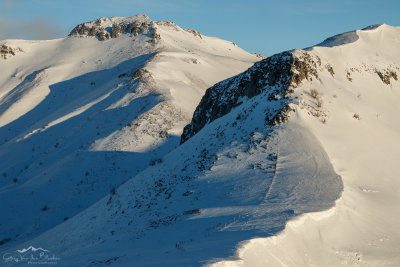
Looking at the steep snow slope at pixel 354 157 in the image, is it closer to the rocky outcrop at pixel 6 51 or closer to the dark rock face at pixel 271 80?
the dark rock face at pixel 271 80

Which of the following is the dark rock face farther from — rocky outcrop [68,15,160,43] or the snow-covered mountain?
rocky outcrop [68,15,160,43]

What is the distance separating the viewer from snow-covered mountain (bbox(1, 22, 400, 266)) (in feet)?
33.8

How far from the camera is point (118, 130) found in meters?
33.5

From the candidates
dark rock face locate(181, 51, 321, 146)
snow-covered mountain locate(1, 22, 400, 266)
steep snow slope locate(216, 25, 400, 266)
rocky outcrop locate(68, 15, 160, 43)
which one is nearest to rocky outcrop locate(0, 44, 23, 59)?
rocky outcrop locate(68, 15, 160, 43)

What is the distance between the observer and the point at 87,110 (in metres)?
40.9

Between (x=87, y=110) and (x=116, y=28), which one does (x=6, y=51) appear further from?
(x=87, y=110)

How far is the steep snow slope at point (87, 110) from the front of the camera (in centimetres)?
2734

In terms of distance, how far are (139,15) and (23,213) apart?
5655 cm

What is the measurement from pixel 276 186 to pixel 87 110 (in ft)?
104

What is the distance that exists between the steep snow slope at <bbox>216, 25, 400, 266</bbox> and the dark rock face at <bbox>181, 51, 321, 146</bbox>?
27.6 inches

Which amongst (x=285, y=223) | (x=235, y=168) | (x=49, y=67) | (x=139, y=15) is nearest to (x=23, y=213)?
(x=235, y=168)

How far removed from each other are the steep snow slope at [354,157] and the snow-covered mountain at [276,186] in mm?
52

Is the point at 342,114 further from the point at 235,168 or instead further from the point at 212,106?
the point at 212,106

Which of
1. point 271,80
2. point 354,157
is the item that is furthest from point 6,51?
point 354,157
